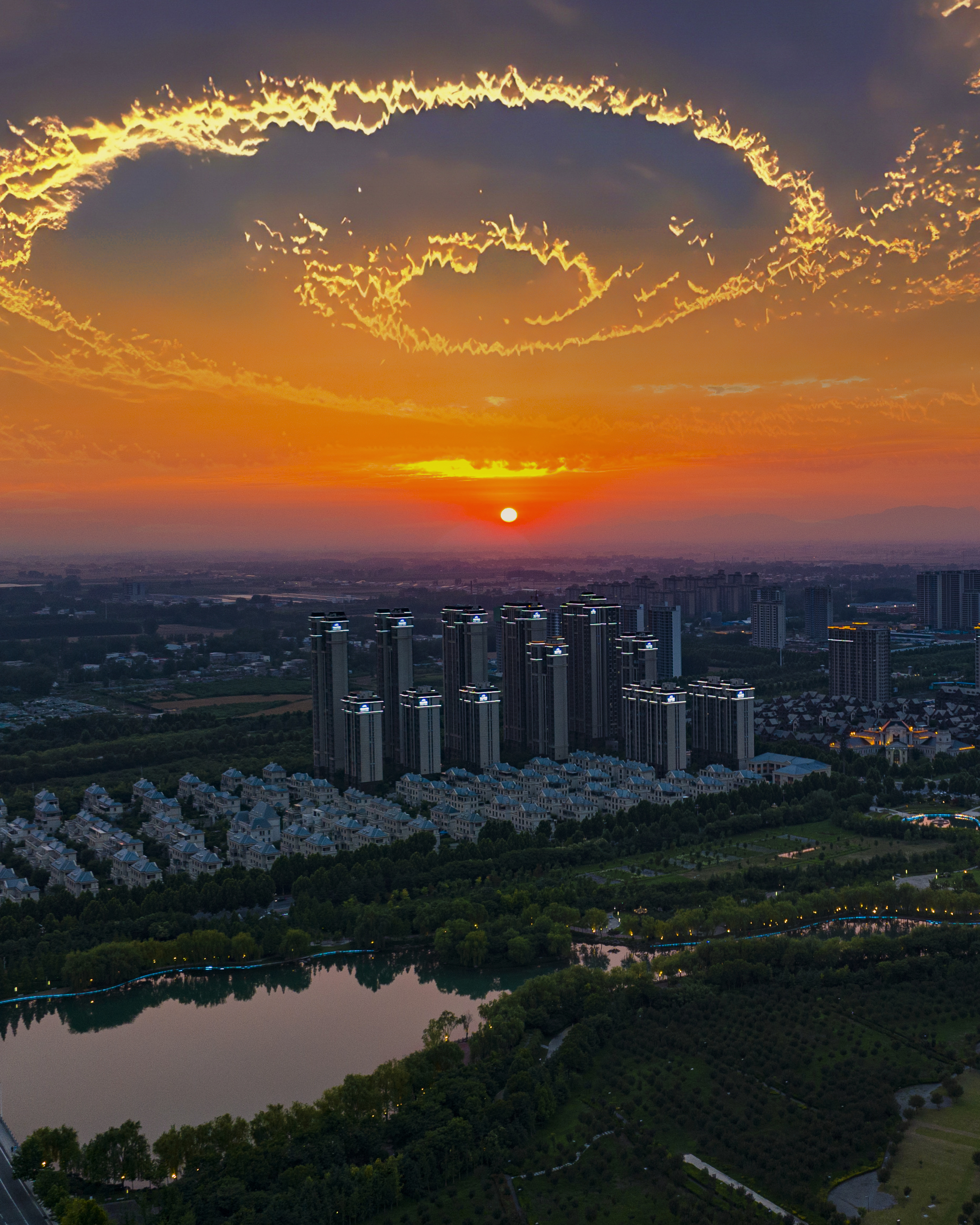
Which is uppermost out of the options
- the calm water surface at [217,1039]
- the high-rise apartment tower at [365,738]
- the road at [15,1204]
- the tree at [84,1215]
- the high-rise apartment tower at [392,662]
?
the high-rise apartment tower at [392,662]

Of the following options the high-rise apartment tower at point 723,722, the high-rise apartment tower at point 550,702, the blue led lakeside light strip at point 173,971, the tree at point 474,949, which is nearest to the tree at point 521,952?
the tree at point 474,949

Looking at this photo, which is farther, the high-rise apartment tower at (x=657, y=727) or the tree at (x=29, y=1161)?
the high-rise apartment tower at (x=657, y=727)

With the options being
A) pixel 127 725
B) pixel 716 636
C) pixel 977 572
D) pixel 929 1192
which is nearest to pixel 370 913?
pixel 929 1192

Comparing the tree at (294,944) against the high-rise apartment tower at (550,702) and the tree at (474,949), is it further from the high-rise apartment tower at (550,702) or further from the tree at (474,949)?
the high-rise apartment tower at (550,702)

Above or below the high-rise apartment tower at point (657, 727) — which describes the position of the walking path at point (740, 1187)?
below

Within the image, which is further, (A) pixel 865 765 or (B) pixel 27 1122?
(A) pixel 865 765

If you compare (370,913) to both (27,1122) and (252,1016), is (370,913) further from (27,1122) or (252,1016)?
(27,1122)

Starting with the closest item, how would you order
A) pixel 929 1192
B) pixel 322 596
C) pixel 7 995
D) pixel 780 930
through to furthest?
pixel 929 1192
pixel 7 995
pixel 780 930
pixel 322 596
